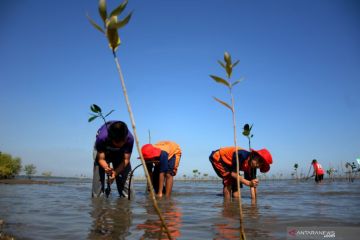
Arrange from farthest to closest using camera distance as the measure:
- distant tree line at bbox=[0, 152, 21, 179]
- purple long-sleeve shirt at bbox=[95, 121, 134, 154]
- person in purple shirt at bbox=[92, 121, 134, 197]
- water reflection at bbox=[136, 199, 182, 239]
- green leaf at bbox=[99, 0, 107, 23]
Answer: distant tree line at bbox=[0, 152, 21, 179] → purple long-sleeve shirt at bbox=[95, 121, 134, 154] → person in purple shirt at bbox=[92, 121, 134, 197] → water reflection at bbox=[136, 199, 182, 239] → green leaf at bbox=[99, 0, 107, 23]

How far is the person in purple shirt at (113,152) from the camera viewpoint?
15.4ft

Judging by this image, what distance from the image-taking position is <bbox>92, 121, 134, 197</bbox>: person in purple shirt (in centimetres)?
469

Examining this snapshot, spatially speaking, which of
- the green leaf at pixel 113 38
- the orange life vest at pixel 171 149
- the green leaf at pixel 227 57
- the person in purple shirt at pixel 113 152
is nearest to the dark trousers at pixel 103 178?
the person in purple shirt at pixel 113 152

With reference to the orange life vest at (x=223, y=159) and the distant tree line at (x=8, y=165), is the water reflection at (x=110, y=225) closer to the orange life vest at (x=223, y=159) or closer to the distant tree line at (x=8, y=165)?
the orange life vest at (x=223, y=159)

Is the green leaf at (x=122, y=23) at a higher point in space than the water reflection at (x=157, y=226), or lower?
higher

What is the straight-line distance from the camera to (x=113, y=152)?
5656 mm

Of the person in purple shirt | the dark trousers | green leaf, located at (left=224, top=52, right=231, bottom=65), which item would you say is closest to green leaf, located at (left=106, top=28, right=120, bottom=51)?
green leaf, located at (left=224, top=52, right=231, bottom=65)

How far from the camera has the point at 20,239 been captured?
2252 millimetres

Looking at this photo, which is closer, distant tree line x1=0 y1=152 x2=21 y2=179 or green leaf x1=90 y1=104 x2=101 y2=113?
green leaf x1=90 y1=104 x2=101 y2=113

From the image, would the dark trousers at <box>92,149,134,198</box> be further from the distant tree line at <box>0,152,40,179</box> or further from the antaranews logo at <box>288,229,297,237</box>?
the distant tree line at <box>0,152,40,179</box>

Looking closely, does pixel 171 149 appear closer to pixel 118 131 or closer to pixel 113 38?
pixel 118 131

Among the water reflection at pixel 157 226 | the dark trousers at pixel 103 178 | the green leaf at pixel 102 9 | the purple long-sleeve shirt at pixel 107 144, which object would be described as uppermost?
the green leaf at pixel 102 9

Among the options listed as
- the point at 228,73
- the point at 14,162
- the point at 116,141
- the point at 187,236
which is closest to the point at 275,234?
the point at 187,236

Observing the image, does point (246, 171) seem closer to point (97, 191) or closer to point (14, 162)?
point (97, 191)
